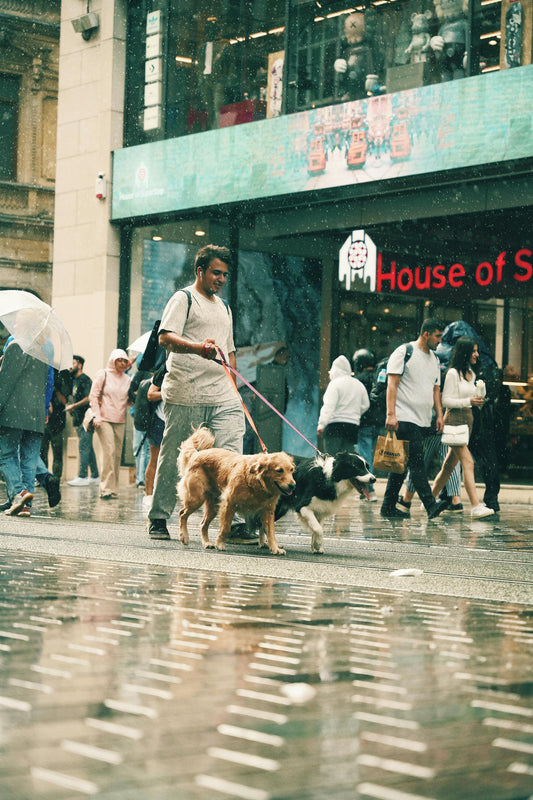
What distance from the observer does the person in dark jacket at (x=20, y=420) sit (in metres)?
11.2

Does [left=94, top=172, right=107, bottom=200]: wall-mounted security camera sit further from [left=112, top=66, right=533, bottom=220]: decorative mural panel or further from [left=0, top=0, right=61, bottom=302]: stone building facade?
[left=0, top=0, right=61, bottom=302]: stone building facade

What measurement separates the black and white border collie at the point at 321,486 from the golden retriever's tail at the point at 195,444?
2.08ft

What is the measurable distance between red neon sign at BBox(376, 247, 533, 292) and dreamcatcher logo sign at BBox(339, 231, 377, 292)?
130 millimetres

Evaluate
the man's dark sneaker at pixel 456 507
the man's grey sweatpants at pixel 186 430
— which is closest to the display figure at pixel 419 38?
the man's dark sneaker at pixel 456 507

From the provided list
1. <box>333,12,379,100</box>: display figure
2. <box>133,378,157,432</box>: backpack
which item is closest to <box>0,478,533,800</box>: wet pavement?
<box>133,378,157,432</box>: backpack

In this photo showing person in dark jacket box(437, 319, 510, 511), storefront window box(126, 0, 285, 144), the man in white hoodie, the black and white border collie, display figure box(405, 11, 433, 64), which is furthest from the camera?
storefront window box(126, 0, 285, 144)

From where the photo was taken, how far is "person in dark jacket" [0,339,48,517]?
11164mm

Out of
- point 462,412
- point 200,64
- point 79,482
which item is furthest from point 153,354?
point 200,64

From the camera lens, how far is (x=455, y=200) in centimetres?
1527

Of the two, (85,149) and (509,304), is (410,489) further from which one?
(85,149)

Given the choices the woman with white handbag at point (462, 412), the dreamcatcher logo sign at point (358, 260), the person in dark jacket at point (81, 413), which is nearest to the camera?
the woman with white handbag at point (462, 412)

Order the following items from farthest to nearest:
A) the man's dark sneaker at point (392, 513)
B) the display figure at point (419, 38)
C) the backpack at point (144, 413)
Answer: the display figure at point (419, 38) → the backpack at point (144, 413) → the man's dark sneaker at point (392, 513)

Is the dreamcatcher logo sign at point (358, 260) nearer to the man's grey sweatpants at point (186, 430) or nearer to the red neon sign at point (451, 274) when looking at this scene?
the red neon sign at point (451, 274)

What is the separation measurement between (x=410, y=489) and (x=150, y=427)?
8.90 feet
